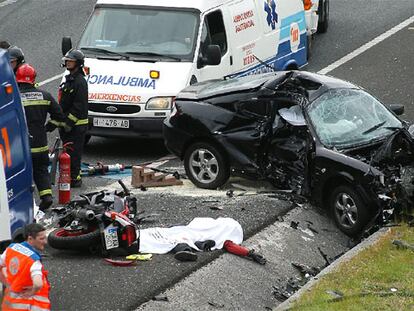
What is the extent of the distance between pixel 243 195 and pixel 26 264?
5710 millimetres

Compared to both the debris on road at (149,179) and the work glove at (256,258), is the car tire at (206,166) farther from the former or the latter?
the work glove at (256,258)

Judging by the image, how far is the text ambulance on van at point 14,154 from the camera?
10734 millimetres

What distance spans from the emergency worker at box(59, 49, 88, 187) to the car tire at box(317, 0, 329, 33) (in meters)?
11.3

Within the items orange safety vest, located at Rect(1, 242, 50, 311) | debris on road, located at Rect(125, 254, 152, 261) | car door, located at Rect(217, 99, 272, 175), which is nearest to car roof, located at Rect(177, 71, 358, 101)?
car door, located at Rect(217, 99, 272, 175)

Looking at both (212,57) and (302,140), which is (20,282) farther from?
(212,57)

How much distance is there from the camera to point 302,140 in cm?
1429

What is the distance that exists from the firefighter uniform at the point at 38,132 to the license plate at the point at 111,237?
7.87 ft

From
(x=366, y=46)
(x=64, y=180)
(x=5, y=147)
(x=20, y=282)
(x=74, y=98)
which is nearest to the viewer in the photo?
(x=20, y=282)

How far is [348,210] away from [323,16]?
13157 millimetres

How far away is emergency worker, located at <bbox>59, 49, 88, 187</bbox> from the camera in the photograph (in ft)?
50.6

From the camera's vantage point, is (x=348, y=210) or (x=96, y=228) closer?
(x=96, y=228)

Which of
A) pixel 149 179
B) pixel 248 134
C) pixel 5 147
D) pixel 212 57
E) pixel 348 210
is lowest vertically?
pixel 149 179

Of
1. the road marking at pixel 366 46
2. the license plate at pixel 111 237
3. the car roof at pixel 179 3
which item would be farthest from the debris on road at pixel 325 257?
the road marking at pixel 366 46

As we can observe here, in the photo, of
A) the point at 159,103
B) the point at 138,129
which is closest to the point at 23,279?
the point at 138,129
